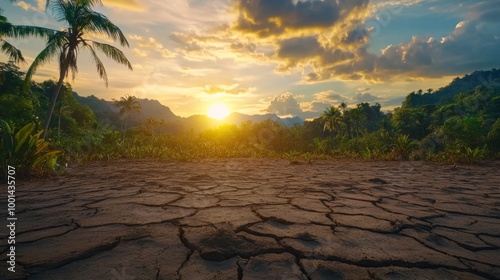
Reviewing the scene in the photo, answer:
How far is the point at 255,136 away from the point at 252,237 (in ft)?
75.2

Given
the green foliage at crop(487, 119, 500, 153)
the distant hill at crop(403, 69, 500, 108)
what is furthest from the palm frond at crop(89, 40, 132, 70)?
the distant hill at crop(403, 69, 500, 108)

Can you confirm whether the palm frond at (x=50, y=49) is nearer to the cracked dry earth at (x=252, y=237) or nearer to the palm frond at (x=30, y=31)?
the palm frond at (x=30, y=31)

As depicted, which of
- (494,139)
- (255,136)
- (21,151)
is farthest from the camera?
(255,136)

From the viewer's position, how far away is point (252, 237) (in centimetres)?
179

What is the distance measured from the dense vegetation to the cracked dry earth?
3465 millimetres

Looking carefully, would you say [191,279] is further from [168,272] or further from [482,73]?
[482,73]

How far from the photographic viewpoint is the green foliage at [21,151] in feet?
13.9

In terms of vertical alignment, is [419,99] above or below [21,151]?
above

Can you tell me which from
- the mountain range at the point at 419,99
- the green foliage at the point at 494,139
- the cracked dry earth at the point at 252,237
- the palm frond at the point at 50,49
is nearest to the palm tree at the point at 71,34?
the palm frond at the point at 50,49

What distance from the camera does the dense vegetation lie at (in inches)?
413

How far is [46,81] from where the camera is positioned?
38406mm

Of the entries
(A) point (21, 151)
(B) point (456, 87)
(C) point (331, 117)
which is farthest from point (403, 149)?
(B) point (456, 87)

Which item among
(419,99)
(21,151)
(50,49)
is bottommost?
(21,151)

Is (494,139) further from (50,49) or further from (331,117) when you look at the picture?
(50,49)
